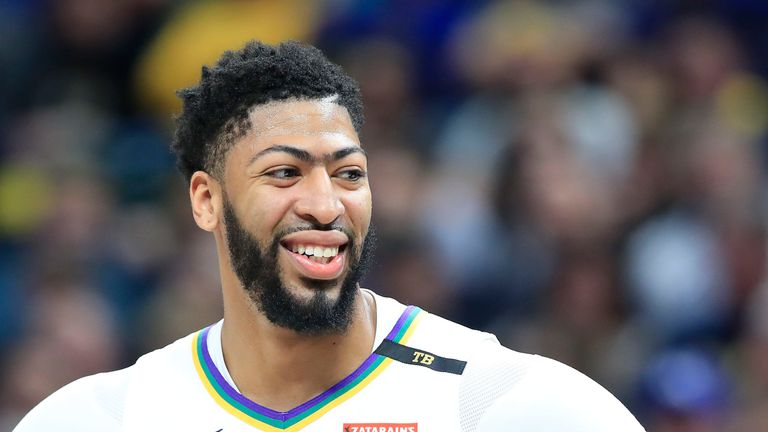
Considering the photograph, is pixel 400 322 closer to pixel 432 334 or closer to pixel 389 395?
pixel 432 334

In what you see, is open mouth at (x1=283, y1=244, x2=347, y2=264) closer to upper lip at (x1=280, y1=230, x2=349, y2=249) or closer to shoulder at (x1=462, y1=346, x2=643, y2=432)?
upper lip at (x1=280, y1=230, x2=349, y2=249)

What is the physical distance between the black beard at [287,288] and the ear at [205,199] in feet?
→ 0.27

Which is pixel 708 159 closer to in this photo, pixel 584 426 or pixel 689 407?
pixel 689 407

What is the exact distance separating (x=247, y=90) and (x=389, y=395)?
3.26 feet

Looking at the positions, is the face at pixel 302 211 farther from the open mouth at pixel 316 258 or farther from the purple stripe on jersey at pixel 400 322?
the purple stripe on jersey at pixel 400 322

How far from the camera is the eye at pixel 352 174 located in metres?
4.15

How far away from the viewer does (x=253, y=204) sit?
413 cm

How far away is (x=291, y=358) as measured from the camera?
4230 mm

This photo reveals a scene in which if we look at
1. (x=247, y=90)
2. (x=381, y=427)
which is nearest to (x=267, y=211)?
(x=247, y=90)

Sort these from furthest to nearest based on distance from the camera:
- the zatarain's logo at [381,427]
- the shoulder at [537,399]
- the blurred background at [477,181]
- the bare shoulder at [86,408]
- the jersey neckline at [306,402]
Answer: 1. the blurred background at [477,181]
2. the bare shoulder at [86,408]
3. the jersey neckline at [306,402]
4. the zatarain's logo at [381,427]
5. the shoulder at [537,399]

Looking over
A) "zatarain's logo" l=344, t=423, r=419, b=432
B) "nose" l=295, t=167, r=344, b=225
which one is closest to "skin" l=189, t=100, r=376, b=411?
"nose" l=295, t=167, r=344, b=225

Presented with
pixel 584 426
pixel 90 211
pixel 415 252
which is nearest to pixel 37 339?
pixel 90 211

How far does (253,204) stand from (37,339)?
12.9 ft

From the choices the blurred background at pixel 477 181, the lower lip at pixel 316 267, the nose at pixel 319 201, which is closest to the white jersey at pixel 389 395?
the lower lip at pixel 316 267
